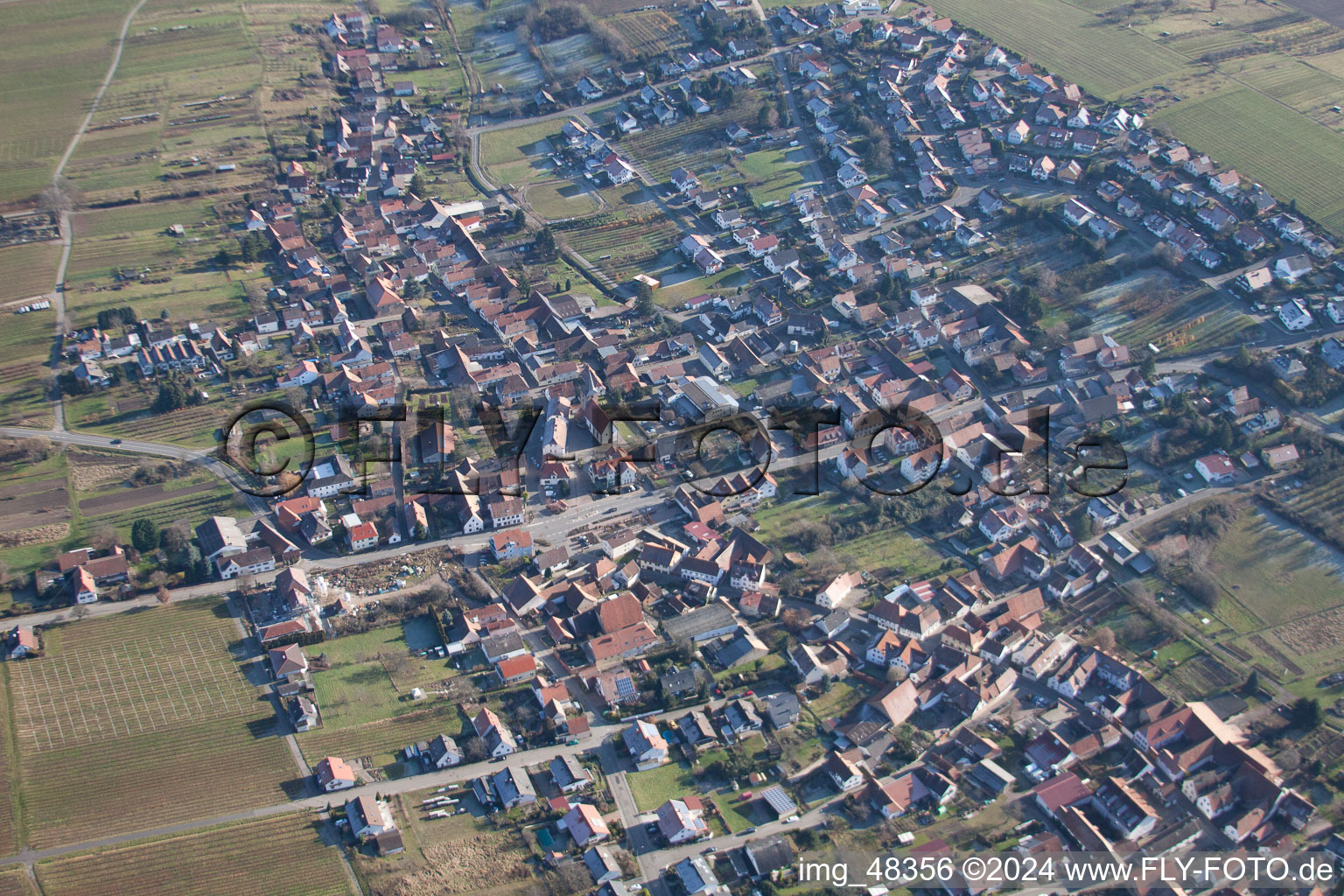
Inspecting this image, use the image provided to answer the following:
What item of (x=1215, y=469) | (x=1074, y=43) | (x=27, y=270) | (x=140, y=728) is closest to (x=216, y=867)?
(x=140, y=728)

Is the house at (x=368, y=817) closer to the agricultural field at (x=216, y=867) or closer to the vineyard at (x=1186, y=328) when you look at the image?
the agricultural field at (x=216, y=867)

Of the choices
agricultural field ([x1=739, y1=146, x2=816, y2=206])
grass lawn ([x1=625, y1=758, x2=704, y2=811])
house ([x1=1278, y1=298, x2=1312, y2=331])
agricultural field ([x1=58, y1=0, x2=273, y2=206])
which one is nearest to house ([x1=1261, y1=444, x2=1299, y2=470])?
house ([x1=1278, y1=298, x2=1312, y2=331])

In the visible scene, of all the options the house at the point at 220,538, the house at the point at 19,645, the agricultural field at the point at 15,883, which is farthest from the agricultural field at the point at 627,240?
the agricultural field at the point at 15,883

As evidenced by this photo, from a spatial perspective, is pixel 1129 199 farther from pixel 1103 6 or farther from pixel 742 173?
pixel 1103 6

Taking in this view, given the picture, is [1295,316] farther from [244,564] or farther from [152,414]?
[152,414]

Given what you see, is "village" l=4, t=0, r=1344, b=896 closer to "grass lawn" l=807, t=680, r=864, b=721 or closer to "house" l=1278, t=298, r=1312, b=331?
"grass lawn" l=807, t=680, r=864, b=721
